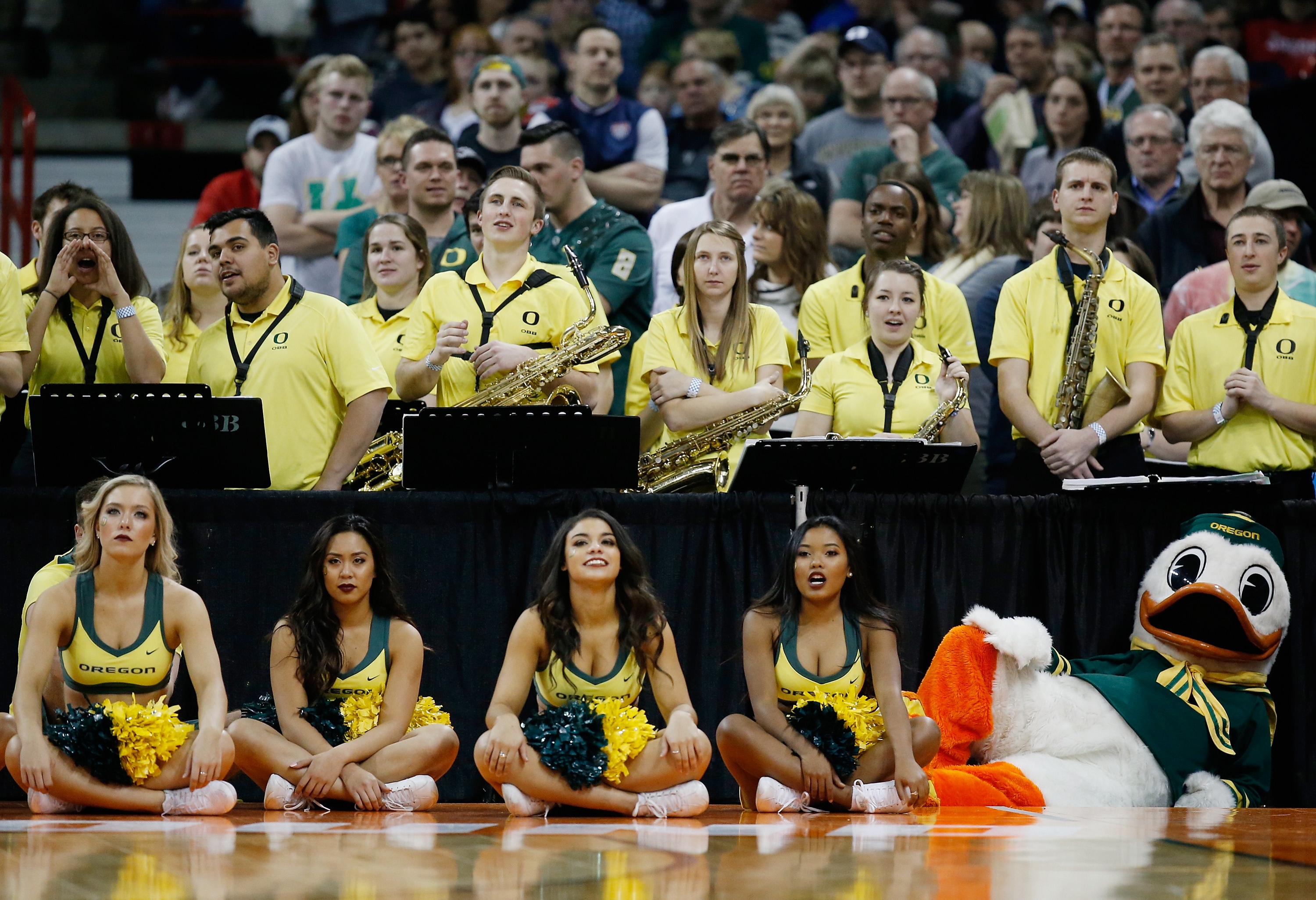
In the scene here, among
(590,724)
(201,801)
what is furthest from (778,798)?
(201,801)

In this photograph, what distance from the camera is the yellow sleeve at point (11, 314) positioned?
6535 millimetres

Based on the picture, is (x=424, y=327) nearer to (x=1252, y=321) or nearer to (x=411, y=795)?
(x=411, y=795)

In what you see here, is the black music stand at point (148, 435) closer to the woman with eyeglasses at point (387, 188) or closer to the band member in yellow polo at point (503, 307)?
the band member in yellow polo at point (503, 307)

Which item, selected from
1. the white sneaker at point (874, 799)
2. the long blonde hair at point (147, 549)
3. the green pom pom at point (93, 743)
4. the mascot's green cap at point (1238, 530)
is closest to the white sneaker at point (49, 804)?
the green pom pom at point (93, 743)

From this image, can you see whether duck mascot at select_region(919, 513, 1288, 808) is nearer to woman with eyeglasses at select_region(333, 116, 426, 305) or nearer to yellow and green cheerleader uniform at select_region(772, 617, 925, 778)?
yellow and green cheerleader uniform at select_region(772, 617, 925, 778)

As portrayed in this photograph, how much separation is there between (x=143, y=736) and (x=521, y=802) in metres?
1.26

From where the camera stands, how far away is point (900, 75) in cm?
977

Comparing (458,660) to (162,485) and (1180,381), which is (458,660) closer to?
(162,485)

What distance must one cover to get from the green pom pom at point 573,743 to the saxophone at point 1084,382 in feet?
8.97

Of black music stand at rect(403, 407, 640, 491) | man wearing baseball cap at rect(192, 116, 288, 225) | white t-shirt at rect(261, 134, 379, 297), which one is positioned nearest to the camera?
black music stand at rect(403, 407, 640, 491)

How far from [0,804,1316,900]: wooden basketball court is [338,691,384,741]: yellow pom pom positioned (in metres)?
0.35

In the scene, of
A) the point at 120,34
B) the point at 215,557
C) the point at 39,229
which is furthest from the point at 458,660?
the point at 120,34

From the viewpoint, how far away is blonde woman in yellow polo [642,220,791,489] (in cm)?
719

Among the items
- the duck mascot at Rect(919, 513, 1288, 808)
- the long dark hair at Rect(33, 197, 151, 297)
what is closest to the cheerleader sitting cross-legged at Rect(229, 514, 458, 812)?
the long dark hair at Rect(33, 197, 151, 297)
